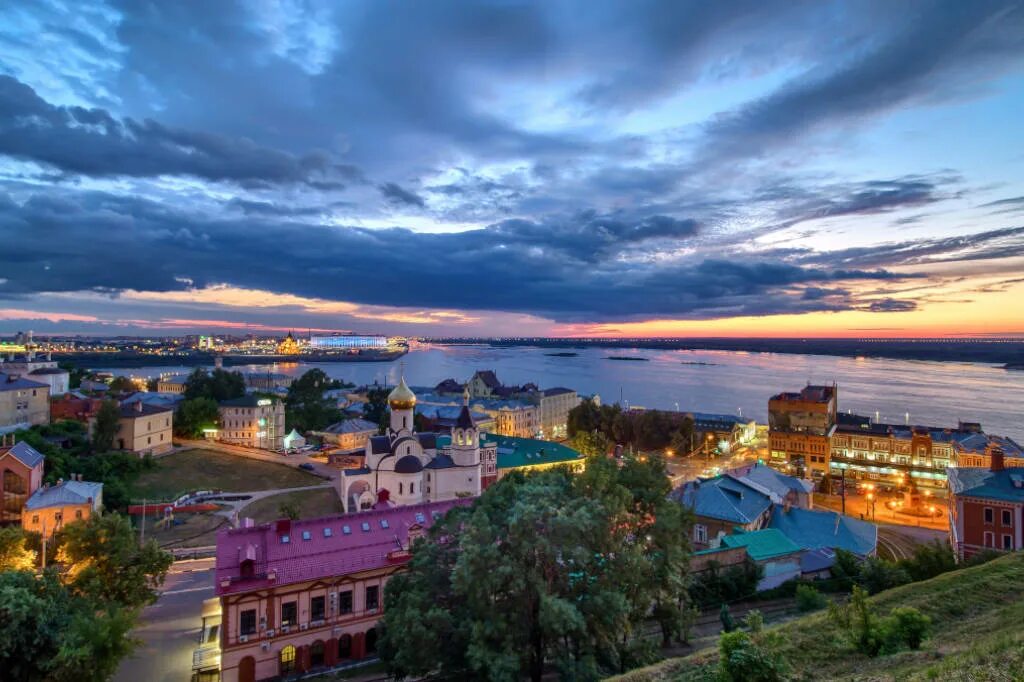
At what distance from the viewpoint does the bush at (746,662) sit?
28.6 feet

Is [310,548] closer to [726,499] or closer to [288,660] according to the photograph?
[288,660]

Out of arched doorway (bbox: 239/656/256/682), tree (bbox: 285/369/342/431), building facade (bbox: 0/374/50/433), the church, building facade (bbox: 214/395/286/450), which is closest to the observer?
arched doorway (bbox: 239/656/256/682)

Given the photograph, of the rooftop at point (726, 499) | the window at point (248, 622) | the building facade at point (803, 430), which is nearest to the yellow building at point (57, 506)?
the window at point (248, 622)

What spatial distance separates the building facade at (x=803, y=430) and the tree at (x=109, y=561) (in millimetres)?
52017

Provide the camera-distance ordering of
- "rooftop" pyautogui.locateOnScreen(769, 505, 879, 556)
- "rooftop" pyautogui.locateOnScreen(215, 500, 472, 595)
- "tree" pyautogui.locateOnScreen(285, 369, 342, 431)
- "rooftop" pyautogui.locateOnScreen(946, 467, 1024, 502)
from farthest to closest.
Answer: "tree" pyautogui.locateOnScreen(285, 369, 342, 431)
"rooftop" pyautogui.locateOnScreen(769, 505, 879, 556)
"rooftop" pyautogui.locateOnScreen(946, 467, 1024, 502)
"rooftop" pyautogui.locateOnScreen(215, 500, 472, 595)

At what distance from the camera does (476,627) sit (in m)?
11.8

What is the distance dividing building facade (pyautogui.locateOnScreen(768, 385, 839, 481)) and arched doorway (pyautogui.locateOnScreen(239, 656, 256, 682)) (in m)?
49.2

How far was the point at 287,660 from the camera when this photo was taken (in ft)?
63.5

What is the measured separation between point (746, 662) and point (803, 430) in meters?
55.7

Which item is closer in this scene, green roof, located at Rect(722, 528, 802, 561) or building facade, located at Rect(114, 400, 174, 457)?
green roof, located at Rect(722, 528, 802, 561)

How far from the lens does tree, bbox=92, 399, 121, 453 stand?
4388 centimetres

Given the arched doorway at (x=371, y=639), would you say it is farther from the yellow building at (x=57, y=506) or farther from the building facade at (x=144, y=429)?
the building facade at (x=144, y=429)

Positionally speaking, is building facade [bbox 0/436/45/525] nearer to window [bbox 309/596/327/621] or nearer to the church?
the church

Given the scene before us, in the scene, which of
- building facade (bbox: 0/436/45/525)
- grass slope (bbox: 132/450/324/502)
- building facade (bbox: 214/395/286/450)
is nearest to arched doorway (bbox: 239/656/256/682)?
building facade (bbox: 0/436/45/525)
